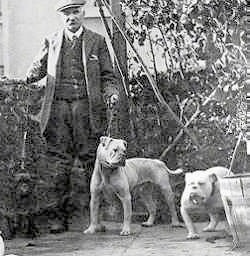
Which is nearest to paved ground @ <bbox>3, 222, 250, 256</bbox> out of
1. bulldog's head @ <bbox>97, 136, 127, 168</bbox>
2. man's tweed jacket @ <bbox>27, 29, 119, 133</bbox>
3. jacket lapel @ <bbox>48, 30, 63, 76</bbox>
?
bulldog's head @ <bbox>97, 136, 127, 168</bbox>

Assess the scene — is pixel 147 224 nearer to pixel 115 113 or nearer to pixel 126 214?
pixel 126 214

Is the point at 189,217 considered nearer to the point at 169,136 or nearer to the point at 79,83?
the point at 169,136

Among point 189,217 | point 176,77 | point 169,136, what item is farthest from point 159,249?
point 176,77

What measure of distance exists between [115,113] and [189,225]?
67cm

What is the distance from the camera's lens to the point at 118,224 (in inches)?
173

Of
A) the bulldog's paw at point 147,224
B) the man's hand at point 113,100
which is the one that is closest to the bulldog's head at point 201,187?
the bulldog's paw at point 147,224

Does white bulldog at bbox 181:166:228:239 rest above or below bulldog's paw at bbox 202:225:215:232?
above

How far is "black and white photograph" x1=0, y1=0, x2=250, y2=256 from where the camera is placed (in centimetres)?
440

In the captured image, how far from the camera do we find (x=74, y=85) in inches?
178

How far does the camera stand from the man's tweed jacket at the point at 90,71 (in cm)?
447

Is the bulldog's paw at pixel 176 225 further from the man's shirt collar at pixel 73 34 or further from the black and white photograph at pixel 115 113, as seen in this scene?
the man's shirt collar at pixel 73 34

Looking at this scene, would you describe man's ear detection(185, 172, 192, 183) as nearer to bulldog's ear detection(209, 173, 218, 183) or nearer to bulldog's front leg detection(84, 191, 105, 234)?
bulldog's ear detection(209, 173, 218, 183)

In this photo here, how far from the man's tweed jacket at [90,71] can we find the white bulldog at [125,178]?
17 cm

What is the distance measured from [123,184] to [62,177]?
311 millimetres
